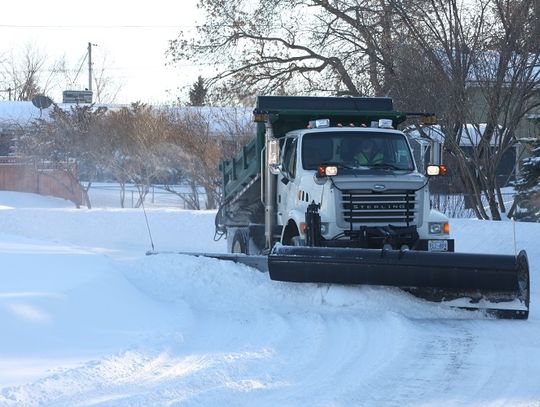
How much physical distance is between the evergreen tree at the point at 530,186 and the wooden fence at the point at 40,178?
54.0 feet

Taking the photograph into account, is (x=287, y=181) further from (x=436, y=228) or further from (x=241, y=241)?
(x=241, y=241)

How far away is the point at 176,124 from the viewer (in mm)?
32469

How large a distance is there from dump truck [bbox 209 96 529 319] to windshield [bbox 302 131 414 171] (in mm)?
14

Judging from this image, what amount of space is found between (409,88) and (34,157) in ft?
56.0

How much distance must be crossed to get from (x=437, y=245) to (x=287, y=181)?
2432 mm

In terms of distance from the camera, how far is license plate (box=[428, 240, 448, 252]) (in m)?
11.7

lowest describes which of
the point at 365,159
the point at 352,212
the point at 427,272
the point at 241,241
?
the point at 427,272

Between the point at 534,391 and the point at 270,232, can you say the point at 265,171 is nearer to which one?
the point at 270,232

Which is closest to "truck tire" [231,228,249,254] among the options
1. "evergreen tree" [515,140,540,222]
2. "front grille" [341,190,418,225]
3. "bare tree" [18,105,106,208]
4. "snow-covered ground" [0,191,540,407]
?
"snow-covered ground" [0,191,540,407]

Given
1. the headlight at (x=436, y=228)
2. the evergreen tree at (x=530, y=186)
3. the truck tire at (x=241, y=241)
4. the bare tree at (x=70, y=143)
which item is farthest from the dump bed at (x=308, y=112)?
the bare tree at (x=70, y=143)

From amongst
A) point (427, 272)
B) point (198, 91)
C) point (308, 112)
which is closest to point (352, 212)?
point (427, 272)

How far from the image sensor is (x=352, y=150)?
40.7ft

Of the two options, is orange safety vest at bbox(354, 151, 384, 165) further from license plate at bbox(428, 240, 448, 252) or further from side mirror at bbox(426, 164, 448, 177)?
license plate at bbox(428, 240, 448, 252)

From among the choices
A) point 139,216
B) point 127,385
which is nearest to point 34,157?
point 139,216
